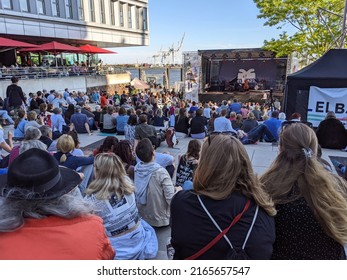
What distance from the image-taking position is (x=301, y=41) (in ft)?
59.4

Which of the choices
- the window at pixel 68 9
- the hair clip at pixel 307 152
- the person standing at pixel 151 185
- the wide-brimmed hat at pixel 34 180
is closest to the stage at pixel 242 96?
the window at pixel 68 9

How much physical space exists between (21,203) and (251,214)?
3.84 feet

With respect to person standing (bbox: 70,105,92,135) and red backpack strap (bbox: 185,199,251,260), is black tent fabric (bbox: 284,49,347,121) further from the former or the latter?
red backpack strap (bbox: 185,199,251,260)

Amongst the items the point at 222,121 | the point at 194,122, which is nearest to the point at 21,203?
the point at 222,121

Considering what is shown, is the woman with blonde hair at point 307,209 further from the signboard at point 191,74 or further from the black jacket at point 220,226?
the signboard at point 191,74

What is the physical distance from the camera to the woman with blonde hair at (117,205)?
2.68 meters

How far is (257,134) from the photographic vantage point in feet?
28.6

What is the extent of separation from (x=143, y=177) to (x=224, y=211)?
2.18 meters

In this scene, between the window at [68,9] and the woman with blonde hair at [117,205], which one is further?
the window at [68,9]

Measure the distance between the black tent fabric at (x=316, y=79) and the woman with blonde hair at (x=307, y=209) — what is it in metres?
7.33

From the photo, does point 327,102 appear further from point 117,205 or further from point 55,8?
point 55,8

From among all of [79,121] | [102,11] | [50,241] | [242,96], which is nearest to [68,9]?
[102,11]

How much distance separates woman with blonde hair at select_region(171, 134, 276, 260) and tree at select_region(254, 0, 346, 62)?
698 inches

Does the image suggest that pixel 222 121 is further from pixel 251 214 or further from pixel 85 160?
pixel 251 214
